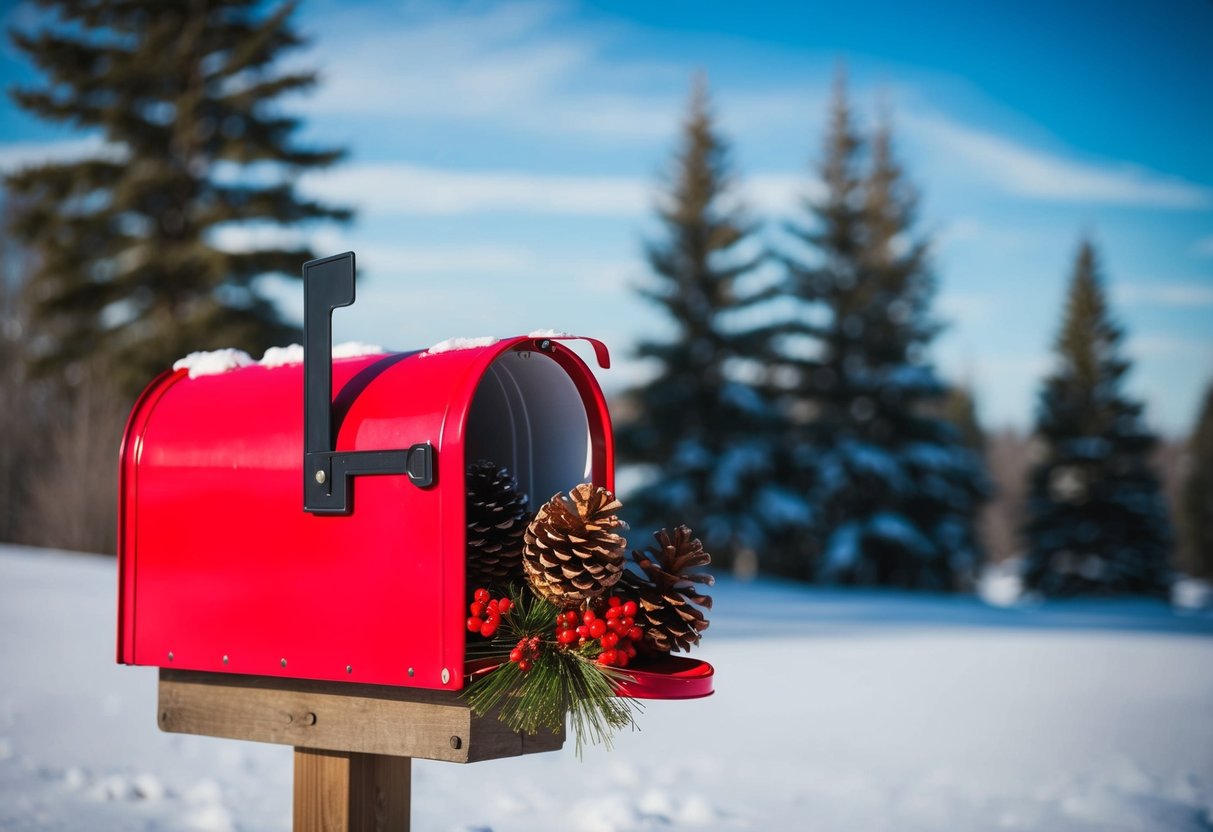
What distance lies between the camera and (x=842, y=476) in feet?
65.3

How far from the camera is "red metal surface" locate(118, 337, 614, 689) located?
1.92 m

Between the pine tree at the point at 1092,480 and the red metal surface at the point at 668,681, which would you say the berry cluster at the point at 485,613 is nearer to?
the red metal surface at the point at 668,681

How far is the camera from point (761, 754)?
4.65m

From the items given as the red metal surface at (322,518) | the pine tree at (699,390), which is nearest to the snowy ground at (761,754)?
the red metal surface at (322,518)

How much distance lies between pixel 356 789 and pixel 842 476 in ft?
59.6

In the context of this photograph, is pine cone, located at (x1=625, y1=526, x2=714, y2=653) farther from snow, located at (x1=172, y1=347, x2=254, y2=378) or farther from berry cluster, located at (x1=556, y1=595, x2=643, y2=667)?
snow, located at (x1=172, y1=347, x2=254, y2=378)

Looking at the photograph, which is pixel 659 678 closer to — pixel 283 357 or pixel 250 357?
pixel 283 357

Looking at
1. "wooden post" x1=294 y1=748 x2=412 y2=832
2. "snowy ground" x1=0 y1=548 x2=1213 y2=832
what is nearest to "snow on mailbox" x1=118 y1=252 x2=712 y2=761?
"wooden post" x1=294 y1=748 x2=412 y2=832

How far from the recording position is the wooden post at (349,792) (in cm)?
237

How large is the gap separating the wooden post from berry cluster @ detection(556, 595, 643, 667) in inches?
27.0

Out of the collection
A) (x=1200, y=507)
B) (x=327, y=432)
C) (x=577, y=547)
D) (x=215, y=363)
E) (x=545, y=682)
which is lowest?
(x=1200, y=507)

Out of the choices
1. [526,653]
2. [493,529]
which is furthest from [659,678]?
[493,529]

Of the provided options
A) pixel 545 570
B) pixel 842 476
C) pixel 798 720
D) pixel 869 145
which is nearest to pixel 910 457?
pixel 842 476

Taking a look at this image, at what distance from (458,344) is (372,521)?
1.23ft
